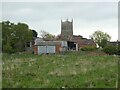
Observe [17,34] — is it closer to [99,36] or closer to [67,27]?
[99,36]

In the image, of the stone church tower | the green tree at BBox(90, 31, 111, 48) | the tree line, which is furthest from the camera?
the stone church tower

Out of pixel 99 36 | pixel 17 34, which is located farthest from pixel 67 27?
pixel 17 34

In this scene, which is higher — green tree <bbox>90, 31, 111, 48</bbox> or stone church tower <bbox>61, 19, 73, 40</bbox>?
stone church tower <bbox>61, 19, 73, 40</bbox>

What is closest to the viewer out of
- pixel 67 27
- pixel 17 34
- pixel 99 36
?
A: pixel 17 34

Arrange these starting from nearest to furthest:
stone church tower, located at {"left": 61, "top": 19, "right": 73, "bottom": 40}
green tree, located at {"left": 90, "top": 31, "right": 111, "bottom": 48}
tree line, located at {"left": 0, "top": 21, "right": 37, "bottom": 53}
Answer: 1. tree line, located at {"left": 0, "top": 21, "right": 37, "bottom": 53}
2. green tree, located at {"left": 90, "top": 31, "right": 111, "bottom": 48}
3. stone church tower, located at {"left": 61, "top": 19, "right": 73, "bottom": 40}

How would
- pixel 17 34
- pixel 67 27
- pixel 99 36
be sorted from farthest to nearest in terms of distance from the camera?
1. pixel 67 27
2. pixel 99 36
3. pixel 17 34

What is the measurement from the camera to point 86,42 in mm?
96375

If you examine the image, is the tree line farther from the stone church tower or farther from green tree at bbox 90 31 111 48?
the stone church tower

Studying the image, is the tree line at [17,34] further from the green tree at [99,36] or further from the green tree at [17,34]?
the green tree at [99,36]

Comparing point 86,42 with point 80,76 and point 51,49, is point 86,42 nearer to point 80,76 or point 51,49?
point 51,49

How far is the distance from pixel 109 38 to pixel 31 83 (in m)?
101

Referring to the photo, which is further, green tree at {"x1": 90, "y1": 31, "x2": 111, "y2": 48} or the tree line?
green tree at {"x1": 90, "y1": 31, "x2": 111, "y2": 48}

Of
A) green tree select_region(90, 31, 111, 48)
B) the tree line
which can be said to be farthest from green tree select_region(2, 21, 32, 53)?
green tree select_region(90, 31, 111, 48)

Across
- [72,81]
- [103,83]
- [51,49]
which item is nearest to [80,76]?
[72,81]
